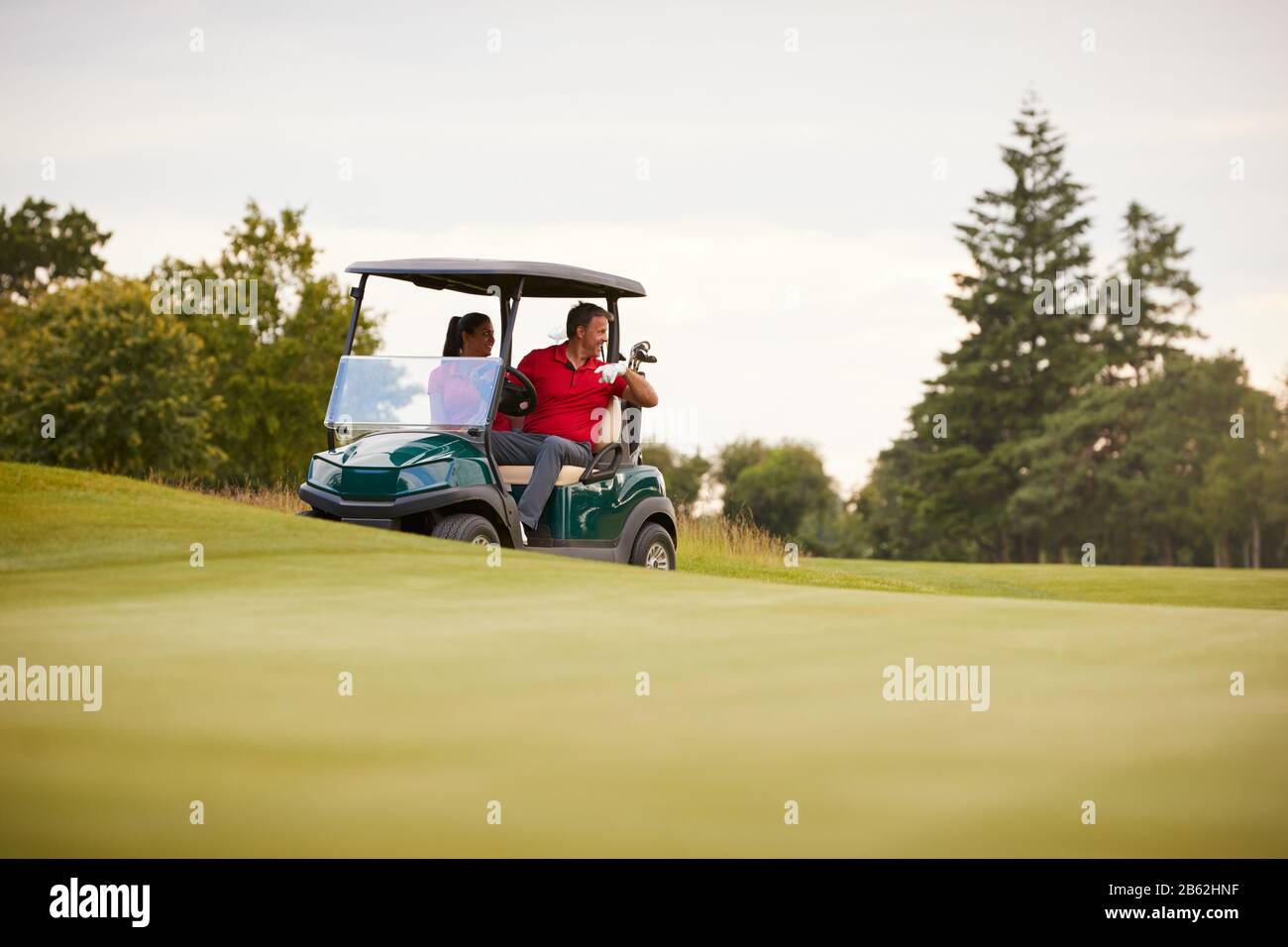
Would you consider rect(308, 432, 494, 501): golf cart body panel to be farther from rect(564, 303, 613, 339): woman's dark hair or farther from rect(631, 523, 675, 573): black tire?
rect(631, 523, 675, 573): black tire

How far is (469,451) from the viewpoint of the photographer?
31.2 feet

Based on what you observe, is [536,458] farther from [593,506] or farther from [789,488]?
[789,488]

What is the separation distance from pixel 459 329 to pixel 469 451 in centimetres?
130

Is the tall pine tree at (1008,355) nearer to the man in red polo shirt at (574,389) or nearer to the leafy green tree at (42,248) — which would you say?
the leafy green tree at (42,248)

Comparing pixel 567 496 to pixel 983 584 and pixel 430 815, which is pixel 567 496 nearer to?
pixel 430 815

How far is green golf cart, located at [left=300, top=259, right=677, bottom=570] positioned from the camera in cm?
941

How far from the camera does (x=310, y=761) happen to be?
4062mm

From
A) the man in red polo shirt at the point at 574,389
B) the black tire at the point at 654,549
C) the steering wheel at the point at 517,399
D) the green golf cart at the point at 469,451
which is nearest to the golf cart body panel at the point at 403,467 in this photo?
the green golf cart at the point at 469,451

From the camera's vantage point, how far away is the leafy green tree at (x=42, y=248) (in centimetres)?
6209

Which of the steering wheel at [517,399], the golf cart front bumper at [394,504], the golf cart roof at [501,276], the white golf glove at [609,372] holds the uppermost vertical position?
the golf cart roof at [501,276]

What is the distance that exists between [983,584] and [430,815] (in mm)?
14497

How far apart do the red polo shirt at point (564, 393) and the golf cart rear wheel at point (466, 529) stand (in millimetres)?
1063

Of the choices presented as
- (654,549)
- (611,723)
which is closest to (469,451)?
(654,549)

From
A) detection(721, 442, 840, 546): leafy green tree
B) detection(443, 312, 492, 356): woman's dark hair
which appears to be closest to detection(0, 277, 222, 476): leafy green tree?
detection(721, 442, 840, 546): leafy green tree
